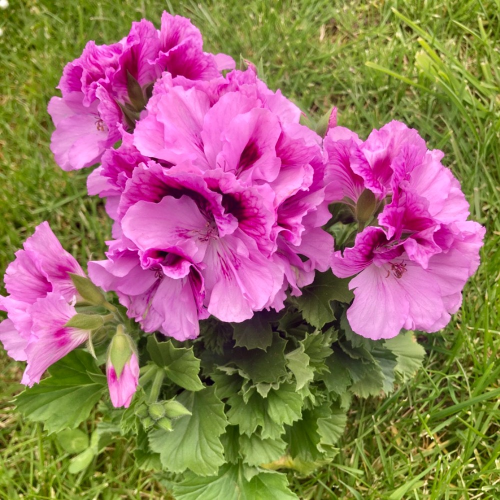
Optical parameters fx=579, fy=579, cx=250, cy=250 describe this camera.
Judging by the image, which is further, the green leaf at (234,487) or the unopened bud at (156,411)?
the green leaf at (234,487)

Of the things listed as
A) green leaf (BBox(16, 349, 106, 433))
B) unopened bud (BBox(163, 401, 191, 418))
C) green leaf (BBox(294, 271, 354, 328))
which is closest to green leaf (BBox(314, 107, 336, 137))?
green leaf (BBox(294, 271, 354, 328))

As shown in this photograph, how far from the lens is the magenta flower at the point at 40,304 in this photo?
118 cm

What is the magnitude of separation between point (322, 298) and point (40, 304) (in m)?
0.69

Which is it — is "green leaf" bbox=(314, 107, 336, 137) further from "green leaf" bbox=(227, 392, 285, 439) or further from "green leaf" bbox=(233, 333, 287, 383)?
"green leaf" bbox=(227, 392, 285, 439)

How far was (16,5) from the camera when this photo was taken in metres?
3.15

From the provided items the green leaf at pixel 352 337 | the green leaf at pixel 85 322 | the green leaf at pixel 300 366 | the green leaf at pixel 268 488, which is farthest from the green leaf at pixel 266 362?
the green leaf at pixel 85 322

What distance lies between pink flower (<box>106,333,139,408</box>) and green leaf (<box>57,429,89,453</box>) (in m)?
1.12

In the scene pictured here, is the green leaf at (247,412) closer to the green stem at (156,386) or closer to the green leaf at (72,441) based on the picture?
the green stem at (156,386)

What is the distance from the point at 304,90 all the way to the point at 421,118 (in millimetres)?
543

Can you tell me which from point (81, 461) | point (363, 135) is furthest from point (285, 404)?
point (363, 135)

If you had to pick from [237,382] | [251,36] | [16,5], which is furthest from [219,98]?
[16,5]

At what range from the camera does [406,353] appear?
1936 millimetres

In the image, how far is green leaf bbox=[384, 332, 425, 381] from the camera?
6.27 ft

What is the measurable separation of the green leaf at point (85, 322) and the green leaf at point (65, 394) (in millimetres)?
330
